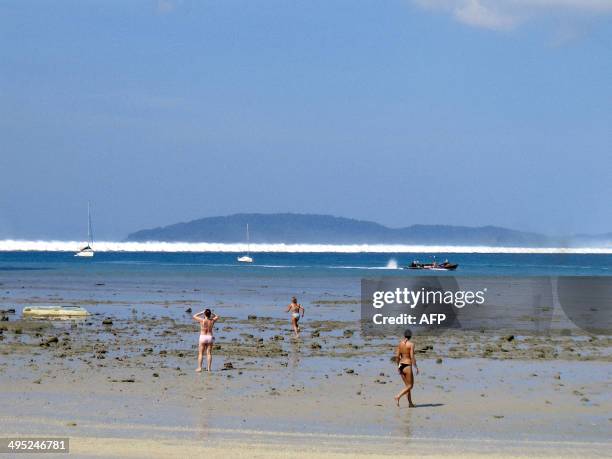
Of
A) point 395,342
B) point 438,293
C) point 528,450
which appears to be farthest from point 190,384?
point 438,293

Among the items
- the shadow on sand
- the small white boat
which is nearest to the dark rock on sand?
the small white boat

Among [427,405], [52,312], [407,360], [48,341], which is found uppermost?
[52,312]

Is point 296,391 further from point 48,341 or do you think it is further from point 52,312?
point 52,312

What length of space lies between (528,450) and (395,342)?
717 inches

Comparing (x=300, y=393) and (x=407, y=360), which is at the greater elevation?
(x=407, y=360)

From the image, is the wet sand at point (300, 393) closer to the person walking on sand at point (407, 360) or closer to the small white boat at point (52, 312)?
the person walking on sand at point (407, 360)

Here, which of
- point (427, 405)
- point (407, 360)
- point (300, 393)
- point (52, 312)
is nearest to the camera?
point (407, 360)

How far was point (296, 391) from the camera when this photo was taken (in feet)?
76.1

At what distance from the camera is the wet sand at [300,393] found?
1717 cm

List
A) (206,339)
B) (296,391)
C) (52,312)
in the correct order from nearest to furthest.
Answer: (296,391) → (206,339) → (52,312)

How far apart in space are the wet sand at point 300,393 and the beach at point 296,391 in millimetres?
51

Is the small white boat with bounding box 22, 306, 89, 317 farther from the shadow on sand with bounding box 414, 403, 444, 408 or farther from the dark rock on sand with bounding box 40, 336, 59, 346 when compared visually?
the shadow on sand with bounding box 414, 403, 444, 408

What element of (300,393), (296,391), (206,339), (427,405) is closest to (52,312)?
(206,339)

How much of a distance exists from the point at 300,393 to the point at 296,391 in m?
0.31
